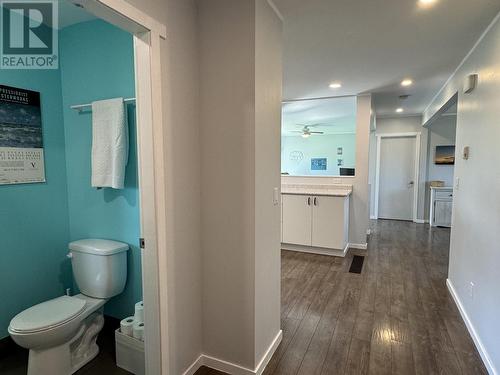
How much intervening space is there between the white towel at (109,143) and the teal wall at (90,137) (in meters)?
0.09

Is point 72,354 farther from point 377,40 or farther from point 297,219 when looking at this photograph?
point 377,40

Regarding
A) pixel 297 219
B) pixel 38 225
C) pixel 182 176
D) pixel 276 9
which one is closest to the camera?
pixel 182 176

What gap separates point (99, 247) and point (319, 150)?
336 inches

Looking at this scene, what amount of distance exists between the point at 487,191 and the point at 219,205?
6.19ft

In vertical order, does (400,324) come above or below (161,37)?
below

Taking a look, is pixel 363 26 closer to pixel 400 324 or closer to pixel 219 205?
pixel 219 205

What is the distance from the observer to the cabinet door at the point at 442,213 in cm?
593

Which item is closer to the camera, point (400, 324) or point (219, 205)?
point (219, 205)

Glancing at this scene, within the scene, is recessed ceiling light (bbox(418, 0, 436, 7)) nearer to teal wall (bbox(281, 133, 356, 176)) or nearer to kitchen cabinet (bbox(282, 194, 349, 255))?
kitchen cabinet (bbox(282, 194, 349, 255))

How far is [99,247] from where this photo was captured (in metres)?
2.09

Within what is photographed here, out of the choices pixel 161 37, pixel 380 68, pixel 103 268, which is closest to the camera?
pixel 161 37

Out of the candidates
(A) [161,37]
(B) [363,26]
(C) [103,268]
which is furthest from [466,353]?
(A) [161,37]

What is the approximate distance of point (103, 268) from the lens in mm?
2061

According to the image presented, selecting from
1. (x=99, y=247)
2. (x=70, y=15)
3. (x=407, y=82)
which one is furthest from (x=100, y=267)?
(x=407, y=82)
